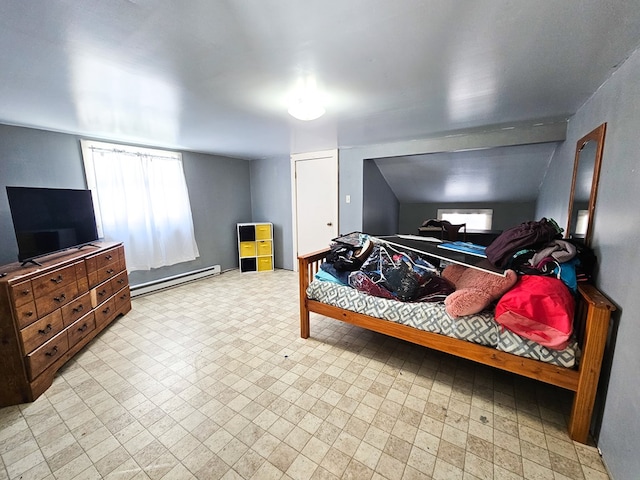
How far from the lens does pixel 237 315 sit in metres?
3.02

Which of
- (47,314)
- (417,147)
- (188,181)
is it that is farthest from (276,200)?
(47,314)

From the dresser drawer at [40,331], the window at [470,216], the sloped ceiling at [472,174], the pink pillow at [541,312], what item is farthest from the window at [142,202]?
the window at [470,216]

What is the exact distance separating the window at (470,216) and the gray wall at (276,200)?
304 centimetres

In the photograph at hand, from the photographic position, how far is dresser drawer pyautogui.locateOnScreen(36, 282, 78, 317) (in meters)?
1.89

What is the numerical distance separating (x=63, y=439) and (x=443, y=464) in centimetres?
207

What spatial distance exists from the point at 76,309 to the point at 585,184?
4.15 m

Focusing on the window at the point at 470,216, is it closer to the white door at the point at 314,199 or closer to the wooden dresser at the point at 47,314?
the white door at the point at 314,199

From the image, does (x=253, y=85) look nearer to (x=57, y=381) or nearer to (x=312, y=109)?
(x=312, y=109)

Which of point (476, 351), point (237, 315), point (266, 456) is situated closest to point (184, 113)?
point (237, 315)

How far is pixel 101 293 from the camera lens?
102 inches

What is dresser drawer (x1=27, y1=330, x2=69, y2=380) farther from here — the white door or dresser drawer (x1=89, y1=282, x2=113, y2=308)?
the white door

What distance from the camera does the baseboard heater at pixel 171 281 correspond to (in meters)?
3.59

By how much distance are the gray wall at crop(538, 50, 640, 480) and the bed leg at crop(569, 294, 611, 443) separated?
0.16 ft

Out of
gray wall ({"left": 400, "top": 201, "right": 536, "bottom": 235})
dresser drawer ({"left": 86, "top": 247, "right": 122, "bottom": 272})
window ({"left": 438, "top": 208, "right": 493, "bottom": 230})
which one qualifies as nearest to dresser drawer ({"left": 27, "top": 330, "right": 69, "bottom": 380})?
dresser drawer ({"left": 86, "top": 247, "right": 122, "bottom": 272})
